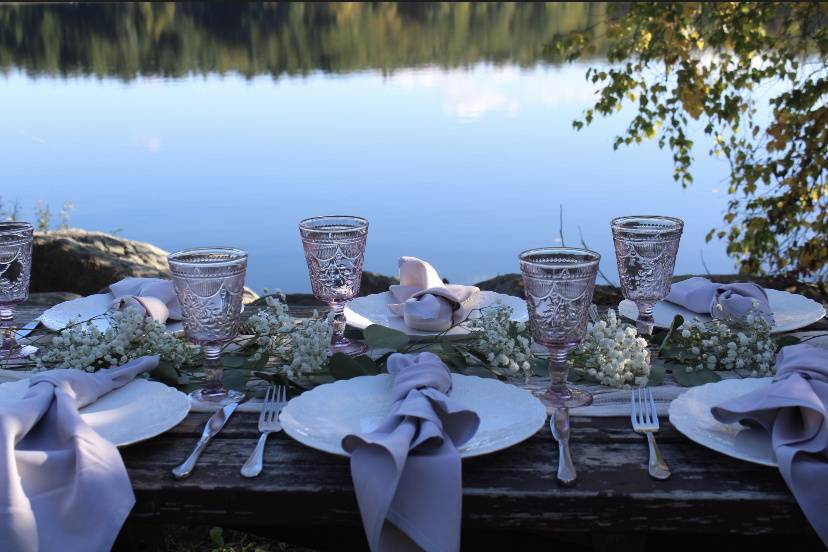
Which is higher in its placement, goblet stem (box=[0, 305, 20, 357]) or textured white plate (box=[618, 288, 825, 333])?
textured white plate (box=[618, 288, 825, 333])

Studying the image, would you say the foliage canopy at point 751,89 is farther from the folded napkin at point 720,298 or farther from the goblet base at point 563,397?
the goblet base at point 563,397

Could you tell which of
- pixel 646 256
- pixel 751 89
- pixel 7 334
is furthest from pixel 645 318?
pixel 751 89

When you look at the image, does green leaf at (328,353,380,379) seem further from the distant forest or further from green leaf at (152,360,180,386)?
the distant forest

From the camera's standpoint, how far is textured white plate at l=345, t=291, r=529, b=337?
229 centimetres

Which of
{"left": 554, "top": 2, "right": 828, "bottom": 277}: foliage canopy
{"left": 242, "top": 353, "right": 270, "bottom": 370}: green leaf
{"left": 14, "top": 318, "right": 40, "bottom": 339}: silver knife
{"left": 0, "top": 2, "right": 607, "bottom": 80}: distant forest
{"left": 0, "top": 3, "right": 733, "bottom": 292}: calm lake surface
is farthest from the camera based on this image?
{"left": 0, "top": 2, "right": 607, "bottom": 80}: distant forest

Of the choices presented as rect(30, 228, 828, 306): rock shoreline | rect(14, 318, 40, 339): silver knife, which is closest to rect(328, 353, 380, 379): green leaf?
rect(14, 318, 40, 339): silver knife

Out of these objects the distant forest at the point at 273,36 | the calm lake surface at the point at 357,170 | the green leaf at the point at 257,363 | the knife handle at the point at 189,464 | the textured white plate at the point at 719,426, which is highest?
the distant forest at the point at 273,36

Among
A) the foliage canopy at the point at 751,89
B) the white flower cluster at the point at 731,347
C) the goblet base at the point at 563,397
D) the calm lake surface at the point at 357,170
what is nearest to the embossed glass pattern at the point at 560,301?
the goblet base at the point at 563,397

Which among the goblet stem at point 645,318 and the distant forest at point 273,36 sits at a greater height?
the distant forest at point 273,36

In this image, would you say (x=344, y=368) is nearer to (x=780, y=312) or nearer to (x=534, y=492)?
(x=534, y=492)

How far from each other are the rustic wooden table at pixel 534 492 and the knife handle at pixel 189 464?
1 cm

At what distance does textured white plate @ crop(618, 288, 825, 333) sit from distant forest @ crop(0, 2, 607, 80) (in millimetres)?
14696

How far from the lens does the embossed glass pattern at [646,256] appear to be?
2166mm

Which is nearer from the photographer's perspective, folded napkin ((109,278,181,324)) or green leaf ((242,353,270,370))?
green leaf ((242,353,270,370))
